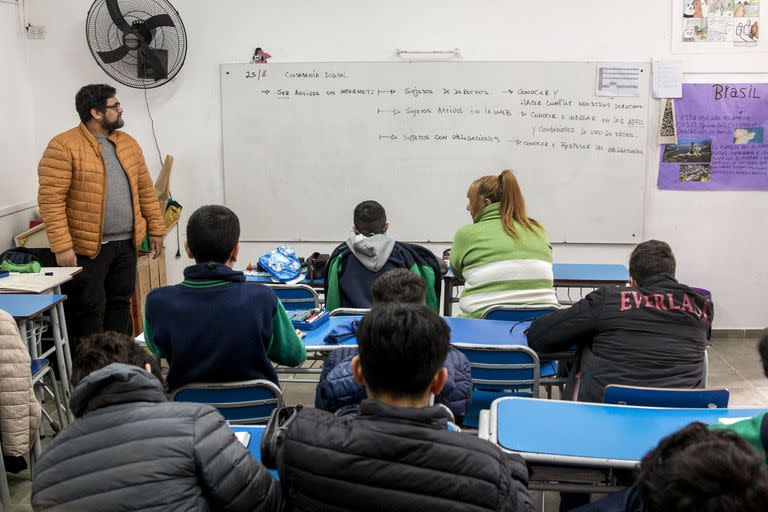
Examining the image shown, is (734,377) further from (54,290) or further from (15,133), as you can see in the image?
(15,133)

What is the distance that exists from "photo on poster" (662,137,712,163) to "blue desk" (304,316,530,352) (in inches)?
105

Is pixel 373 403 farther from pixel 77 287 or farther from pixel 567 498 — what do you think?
pixel 77 287

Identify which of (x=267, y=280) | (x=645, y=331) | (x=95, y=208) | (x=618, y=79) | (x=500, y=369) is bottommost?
(x=500, y=369)

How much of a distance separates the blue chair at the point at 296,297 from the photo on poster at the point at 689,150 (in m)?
2.89

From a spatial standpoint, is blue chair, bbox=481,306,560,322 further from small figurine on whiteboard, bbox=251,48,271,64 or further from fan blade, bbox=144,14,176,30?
fan blade, bbox=144,14,176,30

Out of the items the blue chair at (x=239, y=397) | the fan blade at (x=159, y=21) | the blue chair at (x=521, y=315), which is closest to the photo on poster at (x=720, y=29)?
the blue chair at (x=521, y=315)

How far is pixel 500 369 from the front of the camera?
275 centimetres

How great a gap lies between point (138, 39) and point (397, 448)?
14.8 ft

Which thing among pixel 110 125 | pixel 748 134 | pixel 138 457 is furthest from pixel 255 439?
pixel 748 134

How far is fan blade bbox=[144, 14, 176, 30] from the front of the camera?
16.5 feet

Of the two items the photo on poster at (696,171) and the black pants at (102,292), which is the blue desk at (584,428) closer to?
the black pants at (102,292)

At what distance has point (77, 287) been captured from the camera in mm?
4145

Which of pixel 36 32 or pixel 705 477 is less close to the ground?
pixel 36 32

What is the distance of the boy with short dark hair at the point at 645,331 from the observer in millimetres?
2430
